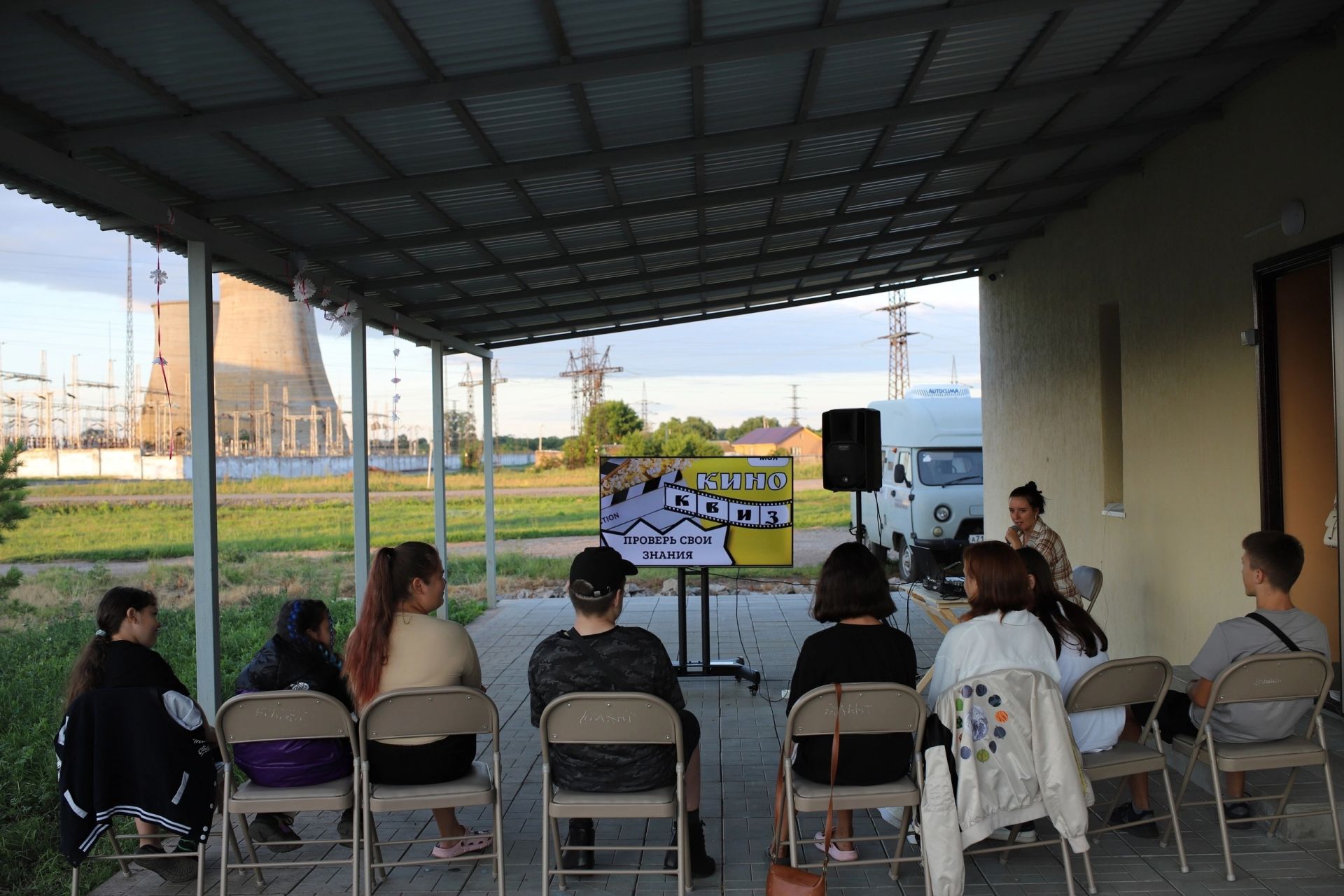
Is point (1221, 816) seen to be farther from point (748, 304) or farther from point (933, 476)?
point (933, 476)

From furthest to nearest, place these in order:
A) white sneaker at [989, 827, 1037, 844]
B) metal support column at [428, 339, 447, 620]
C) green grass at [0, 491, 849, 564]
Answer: green grass at [0, 491, 849, 564]
metal support column at [428, 339, 447, 620]
white sneaker at [989, 827, 1037, 844]

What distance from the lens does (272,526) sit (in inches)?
984

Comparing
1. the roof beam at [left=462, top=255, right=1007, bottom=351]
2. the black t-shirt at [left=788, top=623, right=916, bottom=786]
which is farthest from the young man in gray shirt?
the roof beam at [left=462, top=255, right=1007, bottom=351]

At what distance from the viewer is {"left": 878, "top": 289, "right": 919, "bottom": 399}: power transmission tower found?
49094mm

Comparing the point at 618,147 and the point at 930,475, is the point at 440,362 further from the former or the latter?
the point at 930,475

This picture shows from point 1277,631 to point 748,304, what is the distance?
748 cm

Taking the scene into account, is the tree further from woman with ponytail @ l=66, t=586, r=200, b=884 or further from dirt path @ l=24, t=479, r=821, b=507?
woman with ponytail @ l=66, t=586, r=200, b=884

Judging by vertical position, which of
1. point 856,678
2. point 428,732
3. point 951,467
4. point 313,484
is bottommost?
point 428,732

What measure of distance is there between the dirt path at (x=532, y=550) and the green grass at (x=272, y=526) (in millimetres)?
537

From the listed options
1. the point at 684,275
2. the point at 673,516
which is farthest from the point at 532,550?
the point at 673,516

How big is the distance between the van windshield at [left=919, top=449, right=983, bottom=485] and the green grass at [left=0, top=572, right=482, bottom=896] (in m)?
6.26

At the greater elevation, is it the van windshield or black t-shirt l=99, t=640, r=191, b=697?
the van windshield

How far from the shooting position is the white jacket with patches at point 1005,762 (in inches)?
121

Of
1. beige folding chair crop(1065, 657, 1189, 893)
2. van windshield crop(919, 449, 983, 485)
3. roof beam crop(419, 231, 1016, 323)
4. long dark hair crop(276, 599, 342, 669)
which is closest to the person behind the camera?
beige folding chair crop(1065, 657, 1189, 893)
